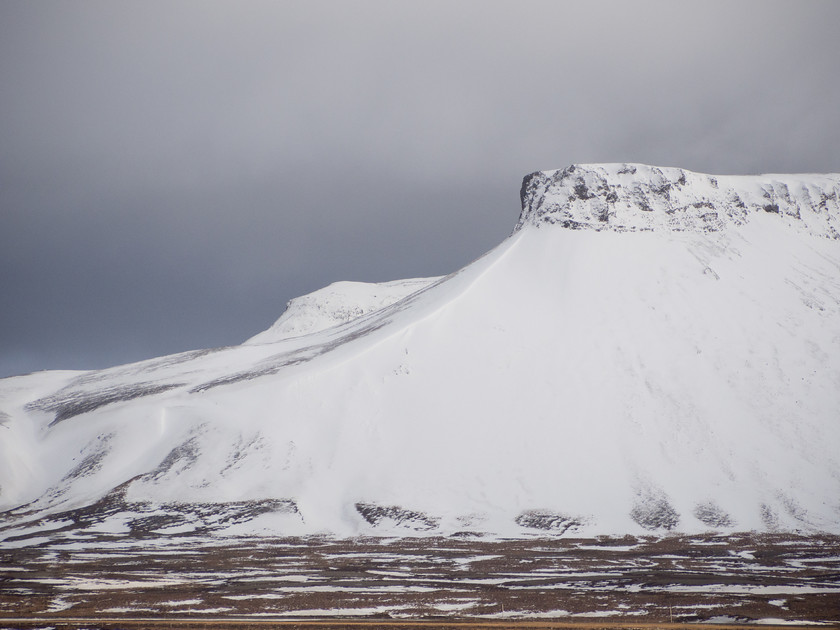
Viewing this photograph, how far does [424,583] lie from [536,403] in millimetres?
44295

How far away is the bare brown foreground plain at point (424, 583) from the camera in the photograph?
2492cm

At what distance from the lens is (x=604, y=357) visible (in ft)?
269

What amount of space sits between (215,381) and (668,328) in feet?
195

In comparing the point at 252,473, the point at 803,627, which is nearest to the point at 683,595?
the point at 803,627

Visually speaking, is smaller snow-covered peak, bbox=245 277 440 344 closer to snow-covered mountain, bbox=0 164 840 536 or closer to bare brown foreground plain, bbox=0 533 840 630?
snow-covered mountain, bbox=0 164 840 536

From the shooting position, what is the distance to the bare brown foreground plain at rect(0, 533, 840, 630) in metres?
24.9

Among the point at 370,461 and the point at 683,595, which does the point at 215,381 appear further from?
the point at 683,595

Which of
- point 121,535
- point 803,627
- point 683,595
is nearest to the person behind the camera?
point 803,627

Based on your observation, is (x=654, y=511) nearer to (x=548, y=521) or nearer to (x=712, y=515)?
(x=712, y=515)

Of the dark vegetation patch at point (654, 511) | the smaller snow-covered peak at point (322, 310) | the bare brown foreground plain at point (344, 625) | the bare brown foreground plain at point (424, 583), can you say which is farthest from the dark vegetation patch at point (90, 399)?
the smaller snow-covered peak at point (322, 310)

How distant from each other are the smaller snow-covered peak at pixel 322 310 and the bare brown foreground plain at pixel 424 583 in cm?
12931

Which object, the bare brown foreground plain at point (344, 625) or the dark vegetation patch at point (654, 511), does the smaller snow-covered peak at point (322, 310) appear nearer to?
the dark vegetation patch at point (654, 511)

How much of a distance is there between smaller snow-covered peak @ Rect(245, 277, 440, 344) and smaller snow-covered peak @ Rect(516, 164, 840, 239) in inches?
3027

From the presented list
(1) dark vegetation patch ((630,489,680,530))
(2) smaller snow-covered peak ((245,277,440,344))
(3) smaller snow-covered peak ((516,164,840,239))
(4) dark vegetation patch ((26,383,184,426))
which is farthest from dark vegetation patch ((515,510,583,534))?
(2) smaller snow-covered peak ((245,277,440,344))
